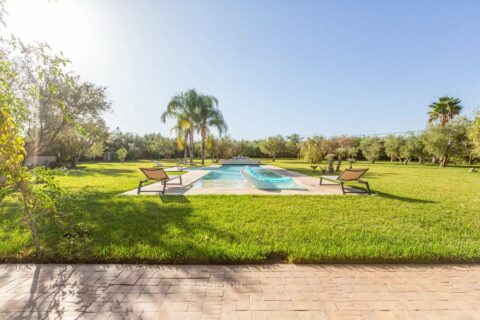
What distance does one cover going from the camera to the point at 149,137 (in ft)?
173

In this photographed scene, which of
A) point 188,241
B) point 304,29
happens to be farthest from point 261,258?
point 304,29

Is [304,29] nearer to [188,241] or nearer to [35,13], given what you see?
[35,13]

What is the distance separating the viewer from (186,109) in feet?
72.6

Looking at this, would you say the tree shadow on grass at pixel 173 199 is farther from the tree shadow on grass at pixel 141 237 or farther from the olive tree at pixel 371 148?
the olive tree at pixel 371 148

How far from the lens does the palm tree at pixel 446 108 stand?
31.5 m

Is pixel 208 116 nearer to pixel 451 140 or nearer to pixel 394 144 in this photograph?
pixel 451 140

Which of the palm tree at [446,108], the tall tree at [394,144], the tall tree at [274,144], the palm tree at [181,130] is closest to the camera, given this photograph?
the palm tree at [181,130]

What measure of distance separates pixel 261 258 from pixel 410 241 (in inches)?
98.0

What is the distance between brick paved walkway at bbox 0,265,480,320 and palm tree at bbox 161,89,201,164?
2001 centimetres

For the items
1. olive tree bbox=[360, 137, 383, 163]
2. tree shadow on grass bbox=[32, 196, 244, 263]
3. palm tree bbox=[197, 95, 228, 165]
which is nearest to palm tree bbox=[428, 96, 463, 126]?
olive tree bbox=[360, 137, 383, 163]

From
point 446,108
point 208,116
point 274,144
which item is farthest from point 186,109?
point 446,108

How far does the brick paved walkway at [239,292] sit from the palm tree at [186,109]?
65.7 ft

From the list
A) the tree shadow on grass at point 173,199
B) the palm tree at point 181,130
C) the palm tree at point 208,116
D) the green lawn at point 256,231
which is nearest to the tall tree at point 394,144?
the palm tree at point 208,116

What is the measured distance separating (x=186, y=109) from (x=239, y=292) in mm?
21775
